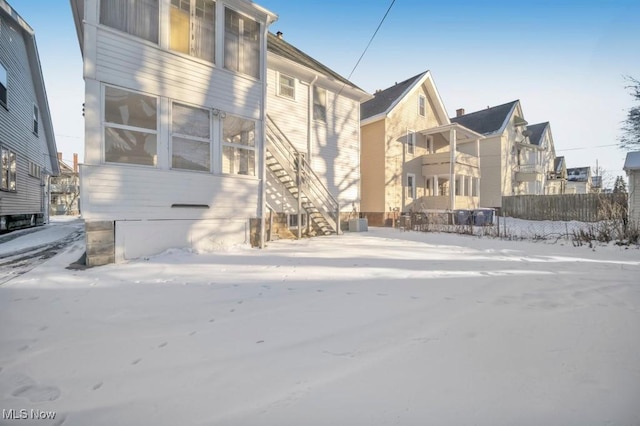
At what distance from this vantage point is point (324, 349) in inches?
94.7

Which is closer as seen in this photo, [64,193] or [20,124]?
[20,124]

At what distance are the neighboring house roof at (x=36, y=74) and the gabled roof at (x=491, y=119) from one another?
28.1 meters

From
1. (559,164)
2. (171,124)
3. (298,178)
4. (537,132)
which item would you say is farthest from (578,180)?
(171,124)

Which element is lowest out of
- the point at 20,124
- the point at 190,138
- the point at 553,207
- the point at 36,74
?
the point at 553,207

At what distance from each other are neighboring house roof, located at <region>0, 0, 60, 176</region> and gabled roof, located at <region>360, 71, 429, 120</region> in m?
15.8

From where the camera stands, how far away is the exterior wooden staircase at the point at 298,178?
1007 cm

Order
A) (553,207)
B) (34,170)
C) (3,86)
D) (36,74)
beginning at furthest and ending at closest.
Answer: (553,207)
(34,170)
(36,74)
(3,86)

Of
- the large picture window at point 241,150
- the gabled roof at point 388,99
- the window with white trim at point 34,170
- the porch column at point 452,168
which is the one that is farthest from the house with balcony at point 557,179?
the window with white trim at point 34,170

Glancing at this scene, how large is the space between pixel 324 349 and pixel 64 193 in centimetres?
4448

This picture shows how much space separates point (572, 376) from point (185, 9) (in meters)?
9.23

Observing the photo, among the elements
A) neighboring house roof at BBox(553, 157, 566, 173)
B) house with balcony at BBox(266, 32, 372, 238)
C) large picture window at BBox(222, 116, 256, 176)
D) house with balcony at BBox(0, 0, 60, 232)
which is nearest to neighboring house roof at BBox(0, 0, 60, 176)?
house with balcony at BBox(0, 0, 60, 232)

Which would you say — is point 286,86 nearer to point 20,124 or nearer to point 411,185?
point 411,185

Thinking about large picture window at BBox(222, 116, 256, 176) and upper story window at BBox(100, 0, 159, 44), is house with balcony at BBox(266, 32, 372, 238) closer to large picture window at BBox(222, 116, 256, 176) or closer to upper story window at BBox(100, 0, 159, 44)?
large picture window at BBox(222, 116, 256, 176)

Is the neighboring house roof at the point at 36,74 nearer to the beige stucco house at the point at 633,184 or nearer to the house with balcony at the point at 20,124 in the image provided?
the house with balcony at the point at 20,124
